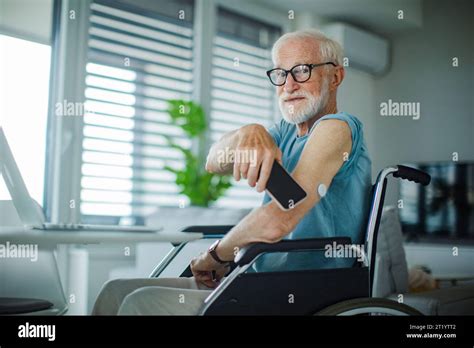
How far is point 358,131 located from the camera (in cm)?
151

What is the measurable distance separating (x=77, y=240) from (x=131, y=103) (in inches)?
31.1

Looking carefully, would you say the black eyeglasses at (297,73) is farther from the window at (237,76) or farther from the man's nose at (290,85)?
the window at (237,76)

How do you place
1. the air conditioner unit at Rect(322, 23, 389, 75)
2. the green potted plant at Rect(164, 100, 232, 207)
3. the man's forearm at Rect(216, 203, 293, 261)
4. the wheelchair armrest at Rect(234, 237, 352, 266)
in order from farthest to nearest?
the green potted plant at Rect(164, 100, 232, 207), the air conditioner unit at Rect(322, 23, 389, 75), the man's forearm at Rect(216, 203, 293, 261), the wheelchair armrest at Rect(234, 237, 352, 266)

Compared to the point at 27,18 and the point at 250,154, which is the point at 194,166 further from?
the point at 27,18

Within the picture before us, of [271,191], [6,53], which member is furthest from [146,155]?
[271,191]

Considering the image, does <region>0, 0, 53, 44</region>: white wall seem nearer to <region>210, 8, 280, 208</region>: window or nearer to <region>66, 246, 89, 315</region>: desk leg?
<region>210, 8, 280, 208</region>: window

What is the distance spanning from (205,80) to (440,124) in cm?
90

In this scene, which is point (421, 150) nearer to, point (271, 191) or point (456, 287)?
point (456, 287)

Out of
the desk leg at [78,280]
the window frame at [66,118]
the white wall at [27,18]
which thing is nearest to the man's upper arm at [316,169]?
the window frame at [66,118]

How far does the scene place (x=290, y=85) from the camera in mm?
1604

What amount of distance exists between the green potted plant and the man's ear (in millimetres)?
568

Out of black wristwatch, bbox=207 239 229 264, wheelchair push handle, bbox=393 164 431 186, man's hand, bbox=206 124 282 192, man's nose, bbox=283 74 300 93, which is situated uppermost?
man's nose, bbox=283 74 300 93

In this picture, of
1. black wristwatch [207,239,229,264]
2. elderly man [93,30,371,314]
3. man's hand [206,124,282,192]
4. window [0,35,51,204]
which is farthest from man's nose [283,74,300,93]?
window [0,35,51,204]

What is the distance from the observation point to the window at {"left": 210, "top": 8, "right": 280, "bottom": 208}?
1855 mm
